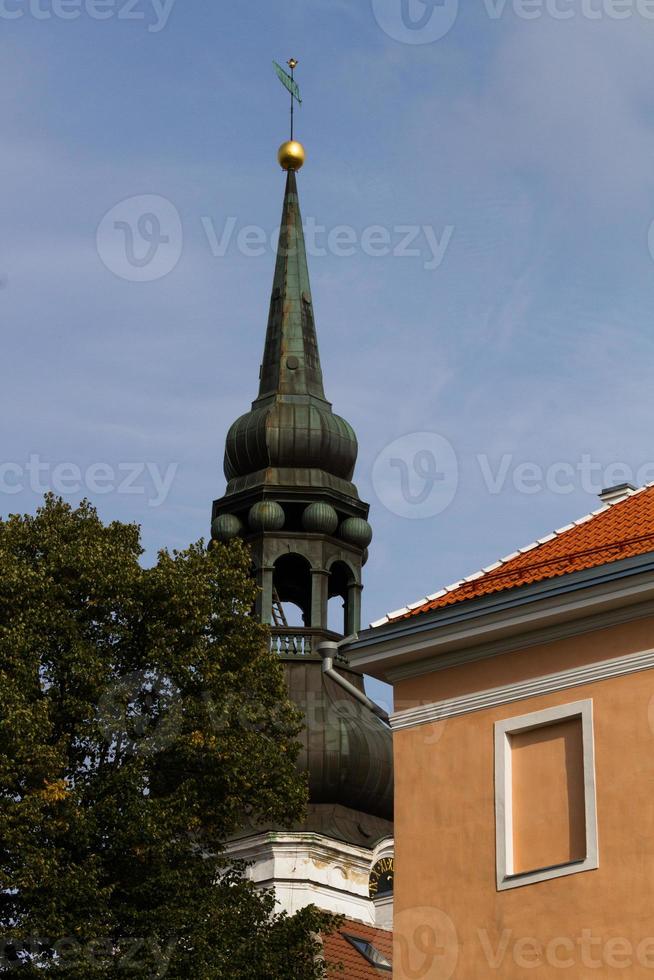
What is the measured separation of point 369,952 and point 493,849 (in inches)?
1055

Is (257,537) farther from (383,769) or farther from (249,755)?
(249,755)

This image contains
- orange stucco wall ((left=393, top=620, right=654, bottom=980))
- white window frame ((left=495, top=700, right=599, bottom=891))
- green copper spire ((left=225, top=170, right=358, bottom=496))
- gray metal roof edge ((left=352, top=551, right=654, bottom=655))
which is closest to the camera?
orange stucco wall ((left=393, top=620, right=654, bottom=980))

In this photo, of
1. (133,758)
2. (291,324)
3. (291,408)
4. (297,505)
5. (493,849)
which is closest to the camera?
(493,849)

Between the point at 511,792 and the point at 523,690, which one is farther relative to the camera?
the point at 523,690

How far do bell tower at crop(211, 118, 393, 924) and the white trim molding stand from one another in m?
26.2

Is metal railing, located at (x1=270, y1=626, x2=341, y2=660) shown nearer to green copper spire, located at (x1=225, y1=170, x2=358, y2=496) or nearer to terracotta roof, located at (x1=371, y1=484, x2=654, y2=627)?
green copper spire, located at (x1=225, y1=170, x2=358, y2=496)

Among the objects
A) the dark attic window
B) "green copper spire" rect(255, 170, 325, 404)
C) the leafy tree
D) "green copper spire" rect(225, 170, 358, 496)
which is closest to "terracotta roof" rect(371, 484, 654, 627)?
the leafy tree

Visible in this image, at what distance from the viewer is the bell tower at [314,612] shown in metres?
46.8

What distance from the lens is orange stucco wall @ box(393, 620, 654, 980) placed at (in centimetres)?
1730

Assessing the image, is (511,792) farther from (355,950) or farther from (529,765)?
(355,950)

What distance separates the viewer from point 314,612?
47719mm

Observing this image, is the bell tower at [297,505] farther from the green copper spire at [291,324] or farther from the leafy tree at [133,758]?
the leafy tree at [133,758]

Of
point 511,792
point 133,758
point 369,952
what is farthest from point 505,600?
point 369,952

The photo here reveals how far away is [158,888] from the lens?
2519 cm
